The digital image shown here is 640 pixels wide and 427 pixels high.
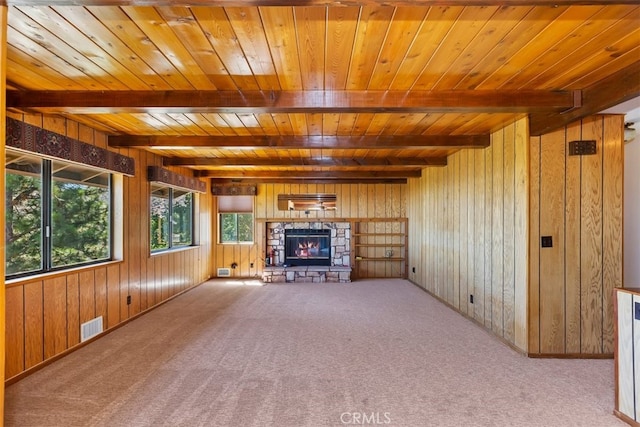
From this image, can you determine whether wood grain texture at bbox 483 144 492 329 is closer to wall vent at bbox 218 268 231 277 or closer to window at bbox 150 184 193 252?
window at bbox 150 184 193 252

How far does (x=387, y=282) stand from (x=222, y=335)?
4107mm

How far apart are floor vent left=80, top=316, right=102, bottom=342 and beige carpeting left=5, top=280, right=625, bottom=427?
0.38 feet

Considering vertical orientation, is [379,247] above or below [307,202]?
below

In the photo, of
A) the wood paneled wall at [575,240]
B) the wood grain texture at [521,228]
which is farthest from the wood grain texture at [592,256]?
the wood grain texture at [521,228]

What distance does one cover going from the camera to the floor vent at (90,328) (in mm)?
3539

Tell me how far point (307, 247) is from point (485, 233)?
169 inches

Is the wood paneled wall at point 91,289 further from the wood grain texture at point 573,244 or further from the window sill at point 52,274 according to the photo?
the wood grain texture at point 573,244

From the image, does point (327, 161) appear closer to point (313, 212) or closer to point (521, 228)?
point (313, 212)

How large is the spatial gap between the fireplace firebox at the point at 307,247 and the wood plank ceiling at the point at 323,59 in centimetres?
448

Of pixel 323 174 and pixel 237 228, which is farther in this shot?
pixel 237 228

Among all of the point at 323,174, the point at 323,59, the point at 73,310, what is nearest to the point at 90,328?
the point at 73,310

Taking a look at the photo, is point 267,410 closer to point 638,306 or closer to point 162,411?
point 162,411

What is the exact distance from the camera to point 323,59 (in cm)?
211

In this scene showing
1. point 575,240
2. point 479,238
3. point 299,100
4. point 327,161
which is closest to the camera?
point 299,100
